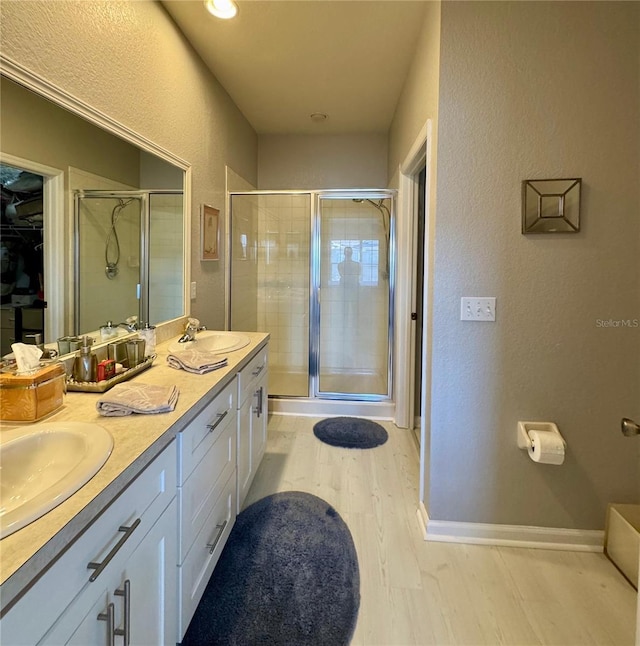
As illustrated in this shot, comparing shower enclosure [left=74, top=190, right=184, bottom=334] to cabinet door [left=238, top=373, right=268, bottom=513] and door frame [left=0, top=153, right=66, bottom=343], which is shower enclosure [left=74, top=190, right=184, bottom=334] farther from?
cabinet door [left=238, top=373, right=268, bottom=513]

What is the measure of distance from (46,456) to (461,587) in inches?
63.2

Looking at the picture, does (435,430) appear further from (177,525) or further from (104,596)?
(104,596)

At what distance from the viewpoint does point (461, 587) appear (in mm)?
1606

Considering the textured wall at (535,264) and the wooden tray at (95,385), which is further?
the textured wall at (535,264)

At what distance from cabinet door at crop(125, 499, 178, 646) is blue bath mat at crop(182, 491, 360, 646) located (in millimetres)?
326

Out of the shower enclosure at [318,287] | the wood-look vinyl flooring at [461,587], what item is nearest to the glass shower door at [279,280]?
the shower enclosure at [318,287]

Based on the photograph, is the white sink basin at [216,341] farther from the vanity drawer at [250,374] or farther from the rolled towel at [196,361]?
the rolled towel at [196,361]

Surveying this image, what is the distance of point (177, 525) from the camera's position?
3.80ft

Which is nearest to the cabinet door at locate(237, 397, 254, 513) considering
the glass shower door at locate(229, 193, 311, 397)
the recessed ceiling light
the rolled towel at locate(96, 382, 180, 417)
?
the rolled towel at locate(96, 382, 180, 417)

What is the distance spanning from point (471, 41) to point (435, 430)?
178 cm

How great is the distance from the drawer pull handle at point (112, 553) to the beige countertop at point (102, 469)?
9 cm

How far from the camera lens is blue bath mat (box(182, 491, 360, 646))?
138 cm

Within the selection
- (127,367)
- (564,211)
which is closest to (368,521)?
(127,367)

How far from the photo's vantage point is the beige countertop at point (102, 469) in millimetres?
595
